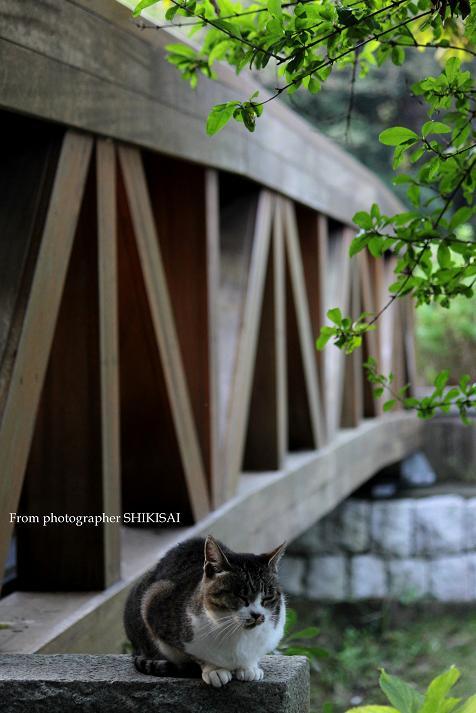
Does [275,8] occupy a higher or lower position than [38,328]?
higher

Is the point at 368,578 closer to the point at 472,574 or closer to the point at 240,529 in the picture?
the point at 472,574

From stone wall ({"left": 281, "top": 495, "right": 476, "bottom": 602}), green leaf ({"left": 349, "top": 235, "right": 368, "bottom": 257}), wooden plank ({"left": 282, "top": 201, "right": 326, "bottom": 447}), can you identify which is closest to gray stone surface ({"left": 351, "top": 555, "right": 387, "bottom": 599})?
stone wall ({"left": 281, "top": 495, "right": 476, "bottom": 602})

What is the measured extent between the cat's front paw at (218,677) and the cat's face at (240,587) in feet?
0.34

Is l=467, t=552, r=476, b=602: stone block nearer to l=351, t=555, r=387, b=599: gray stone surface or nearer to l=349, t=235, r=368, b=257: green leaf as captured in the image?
l=351, t=555, r=387, b=599: gray stone surface

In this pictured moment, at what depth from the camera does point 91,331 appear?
338 centimetres

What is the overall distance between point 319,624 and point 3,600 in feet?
20.5

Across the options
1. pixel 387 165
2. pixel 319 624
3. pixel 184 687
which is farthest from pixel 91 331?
pixel 387 165

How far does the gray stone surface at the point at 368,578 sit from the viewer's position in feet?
31.2

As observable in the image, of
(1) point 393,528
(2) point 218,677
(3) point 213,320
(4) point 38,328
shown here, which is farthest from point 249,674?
(1) point 393,528

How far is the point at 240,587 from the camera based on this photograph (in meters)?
2.22

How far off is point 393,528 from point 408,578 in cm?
55

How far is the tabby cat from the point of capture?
2188 millimetres

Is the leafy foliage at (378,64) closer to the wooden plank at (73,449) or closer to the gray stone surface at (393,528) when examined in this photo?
the wooden plank at (73,449)

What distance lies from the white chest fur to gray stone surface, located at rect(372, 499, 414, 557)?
25.6ft
